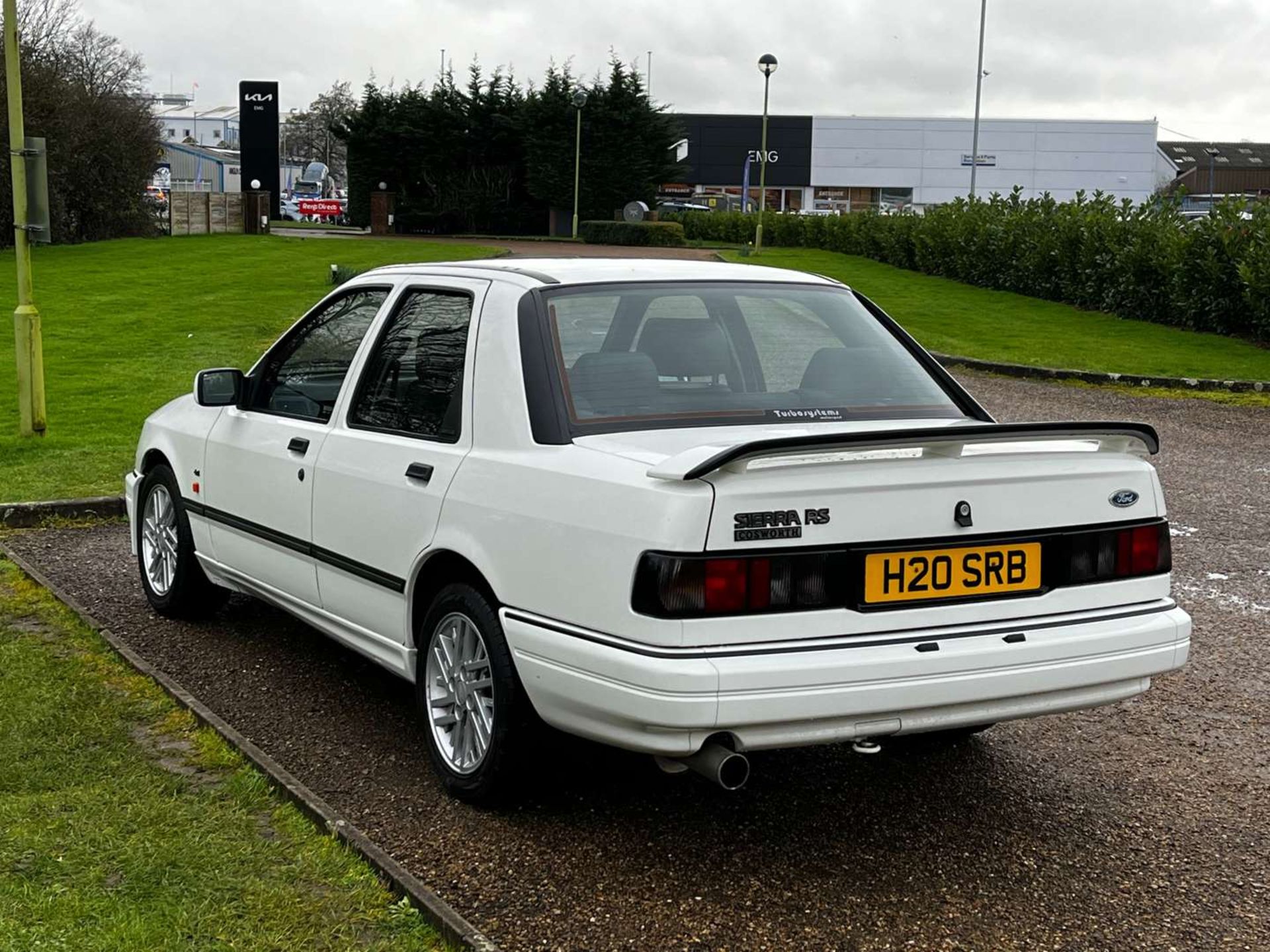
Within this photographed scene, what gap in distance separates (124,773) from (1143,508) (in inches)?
126

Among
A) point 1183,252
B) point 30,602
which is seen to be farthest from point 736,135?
point 30,602

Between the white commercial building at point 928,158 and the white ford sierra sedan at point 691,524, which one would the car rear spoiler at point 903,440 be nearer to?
the white ford sierra sedan at point 691,524

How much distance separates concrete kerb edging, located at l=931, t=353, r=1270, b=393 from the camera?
56.6 feet

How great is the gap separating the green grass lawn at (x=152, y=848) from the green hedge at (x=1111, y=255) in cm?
1859

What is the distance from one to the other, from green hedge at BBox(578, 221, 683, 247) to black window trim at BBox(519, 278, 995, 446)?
40202mm

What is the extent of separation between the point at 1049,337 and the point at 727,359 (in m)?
17.7

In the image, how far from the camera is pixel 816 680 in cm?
385

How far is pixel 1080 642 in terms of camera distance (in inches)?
166

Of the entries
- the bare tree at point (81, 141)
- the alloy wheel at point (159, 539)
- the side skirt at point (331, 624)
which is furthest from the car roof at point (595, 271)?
the bare tree at point (81, 141)

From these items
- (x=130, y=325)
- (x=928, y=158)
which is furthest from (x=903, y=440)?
(x=928, y=158)

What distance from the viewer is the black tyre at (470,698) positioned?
434cm

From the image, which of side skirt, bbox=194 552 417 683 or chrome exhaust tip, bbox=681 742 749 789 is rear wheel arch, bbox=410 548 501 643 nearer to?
side skirt, bbox=194 552 417 683

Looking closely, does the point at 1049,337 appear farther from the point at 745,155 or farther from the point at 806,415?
the point at 745,155

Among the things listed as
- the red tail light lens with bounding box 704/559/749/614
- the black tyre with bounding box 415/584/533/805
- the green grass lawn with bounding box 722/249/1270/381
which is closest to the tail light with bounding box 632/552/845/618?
the red tail light lens with bounding box 704/559/749/614
